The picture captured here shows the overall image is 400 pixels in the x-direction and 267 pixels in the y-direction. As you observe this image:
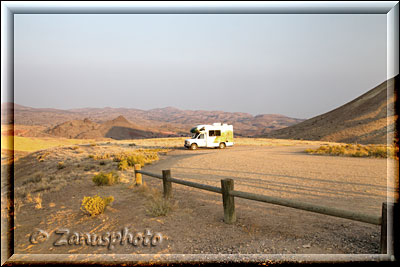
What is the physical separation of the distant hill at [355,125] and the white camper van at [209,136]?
3313 centimetres

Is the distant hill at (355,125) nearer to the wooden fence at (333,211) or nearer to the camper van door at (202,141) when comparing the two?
the camper van door at (202,141)

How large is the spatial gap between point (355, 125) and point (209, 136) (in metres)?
48.1

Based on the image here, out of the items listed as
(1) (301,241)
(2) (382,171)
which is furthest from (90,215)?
(2) (382,171)

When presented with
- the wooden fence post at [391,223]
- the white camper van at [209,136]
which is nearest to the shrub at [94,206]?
the wooden fence post at [391,223]

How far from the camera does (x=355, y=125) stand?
2258 inches

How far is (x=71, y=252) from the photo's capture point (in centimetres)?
407

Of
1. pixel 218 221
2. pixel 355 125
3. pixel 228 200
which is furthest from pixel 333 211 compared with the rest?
pixel 355 125

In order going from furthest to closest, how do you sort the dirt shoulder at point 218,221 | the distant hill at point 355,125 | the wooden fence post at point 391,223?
the distant hill at point 355,125 < the dirt shoulder at point 218,221 < the wooden fence post at point 391,223

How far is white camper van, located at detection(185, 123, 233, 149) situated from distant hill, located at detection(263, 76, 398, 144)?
33.1 meters

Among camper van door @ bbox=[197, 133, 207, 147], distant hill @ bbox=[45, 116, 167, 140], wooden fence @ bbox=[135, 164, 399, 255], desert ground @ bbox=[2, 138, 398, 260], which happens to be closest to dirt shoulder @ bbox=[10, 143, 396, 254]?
desert ground @ bbox=[2, 138, 398, 260]

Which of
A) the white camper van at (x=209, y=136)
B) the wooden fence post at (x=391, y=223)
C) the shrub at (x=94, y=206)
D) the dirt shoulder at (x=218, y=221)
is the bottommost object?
the dirt shoulder at (x=218, y=221)

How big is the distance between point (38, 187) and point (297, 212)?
964cm

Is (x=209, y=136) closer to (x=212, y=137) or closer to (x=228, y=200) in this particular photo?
(x=212, y=137)

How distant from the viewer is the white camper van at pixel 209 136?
2530cm
